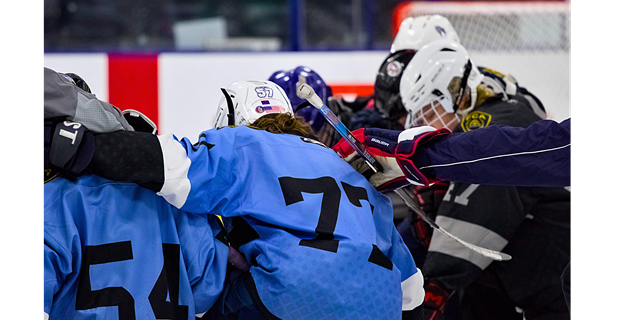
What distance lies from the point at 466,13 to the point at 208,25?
7.04 feet

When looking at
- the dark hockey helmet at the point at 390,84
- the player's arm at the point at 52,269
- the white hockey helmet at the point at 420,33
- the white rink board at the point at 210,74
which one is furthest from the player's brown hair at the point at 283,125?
the white rink board at the point at 210,74

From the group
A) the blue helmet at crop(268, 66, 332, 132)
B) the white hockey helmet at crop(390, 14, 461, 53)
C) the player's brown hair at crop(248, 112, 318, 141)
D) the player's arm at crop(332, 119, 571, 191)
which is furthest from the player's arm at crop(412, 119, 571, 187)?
the white hockey helmet at crop(390, 14, 461, 53)

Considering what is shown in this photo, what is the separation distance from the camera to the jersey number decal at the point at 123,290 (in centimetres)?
133

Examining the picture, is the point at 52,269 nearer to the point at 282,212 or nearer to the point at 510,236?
the point at 282,212

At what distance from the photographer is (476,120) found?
2.47 m

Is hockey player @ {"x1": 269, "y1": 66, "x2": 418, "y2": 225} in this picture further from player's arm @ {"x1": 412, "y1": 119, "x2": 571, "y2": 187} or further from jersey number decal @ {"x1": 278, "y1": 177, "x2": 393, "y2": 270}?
jersey number decal @ {"x1": 278, "y1": 177, "x2": 393, "y2": 270}

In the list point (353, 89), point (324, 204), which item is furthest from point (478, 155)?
point (353, 89)

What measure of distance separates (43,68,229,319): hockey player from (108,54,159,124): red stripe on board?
9.06 ft

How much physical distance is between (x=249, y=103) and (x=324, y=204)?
639mm

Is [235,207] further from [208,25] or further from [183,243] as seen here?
[208,25]

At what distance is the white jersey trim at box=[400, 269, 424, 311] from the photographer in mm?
1654
